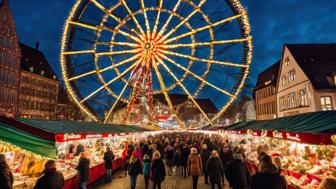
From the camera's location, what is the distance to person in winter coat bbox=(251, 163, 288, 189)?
17.3ft

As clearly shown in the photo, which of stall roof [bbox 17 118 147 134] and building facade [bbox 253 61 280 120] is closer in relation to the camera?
stall roof [bbox 17 118 147 134]

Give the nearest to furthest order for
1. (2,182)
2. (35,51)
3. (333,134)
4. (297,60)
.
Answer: (2,182) → (333,134) → (297,60) → (35,51)

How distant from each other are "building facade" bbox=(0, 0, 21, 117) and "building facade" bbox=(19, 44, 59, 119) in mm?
4116

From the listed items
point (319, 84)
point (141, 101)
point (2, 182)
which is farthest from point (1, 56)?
A: point (2, 182)

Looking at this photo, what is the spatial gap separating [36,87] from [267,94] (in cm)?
4449

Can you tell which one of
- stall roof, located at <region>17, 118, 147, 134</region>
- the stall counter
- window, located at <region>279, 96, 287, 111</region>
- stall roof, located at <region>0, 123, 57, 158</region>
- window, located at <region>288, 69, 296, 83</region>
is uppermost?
window, located at <region>288, 69, 296, 83</region>

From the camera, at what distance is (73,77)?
20422 mm

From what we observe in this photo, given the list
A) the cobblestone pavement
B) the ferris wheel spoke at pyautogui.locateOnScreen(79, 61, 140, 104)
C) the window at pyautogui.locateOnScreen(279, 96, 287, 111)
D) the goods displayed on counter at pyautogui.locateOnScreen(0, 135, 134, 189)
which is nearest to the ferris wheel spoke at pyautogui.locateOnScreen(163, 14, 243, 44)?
the ferris wheel spoke at pyautogui.locateOnScreen(79, 61, 140, 104)

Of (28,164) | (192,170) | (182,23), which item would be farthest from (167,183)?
(182,23)

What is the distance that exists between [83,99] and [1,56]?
34.8 m

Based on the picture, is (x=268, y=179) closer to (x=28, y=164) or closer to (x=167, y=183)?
(x=28, y=164)

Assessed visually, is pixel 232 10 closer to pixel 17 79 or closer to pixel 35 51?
pixel 17 79

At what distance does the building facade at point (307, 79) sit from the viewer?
85.3 feet

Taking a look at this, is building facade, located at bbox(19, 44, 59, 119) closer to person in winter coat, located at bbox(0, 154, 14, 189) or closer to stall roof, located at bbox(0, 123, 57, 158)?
stall roof, located at bbox(0, 123, 57, 158)
